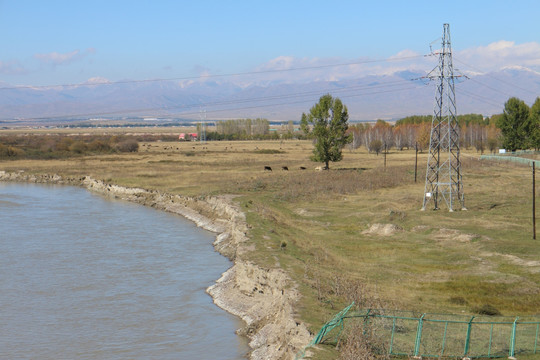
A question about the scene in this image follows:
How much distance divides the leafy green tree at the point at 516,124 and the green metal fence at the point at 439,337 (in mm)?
91082

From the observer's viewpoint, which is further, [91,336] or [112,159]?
[112,159]

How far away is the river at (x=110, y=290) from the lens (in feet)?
75.4

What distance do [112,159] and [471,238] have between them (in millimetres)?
76710

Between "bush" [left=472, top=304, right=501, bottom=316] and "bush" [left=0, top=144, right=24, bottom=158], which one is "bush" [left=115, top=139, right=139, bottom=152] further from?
"bush" [left=472, top=304, right=501, bottom=316]

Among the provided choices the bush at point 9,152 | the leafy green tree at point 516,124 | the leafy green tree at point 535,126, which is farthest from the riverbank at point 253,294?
the bush at point 9,152

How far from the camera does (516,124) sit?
10550 cm

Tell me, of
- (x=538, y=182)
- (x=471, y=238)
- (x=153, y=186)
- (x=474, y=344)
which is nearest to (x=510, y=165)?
(x=538, y=182)

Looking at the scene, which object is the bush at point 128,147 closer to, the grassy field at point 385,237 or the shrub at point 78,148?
the shrub at point 78,148

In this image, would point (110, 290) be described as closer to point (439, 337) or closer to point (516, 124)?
point (439, 337)

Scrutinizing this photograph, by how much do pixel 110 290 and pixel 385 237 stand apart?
17.3m

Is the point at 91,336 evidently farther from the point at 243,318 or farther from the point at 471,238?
the point at 471,238

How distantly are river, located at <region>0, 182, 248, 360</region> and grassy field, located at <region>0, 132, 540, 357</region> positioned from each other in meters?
3.49

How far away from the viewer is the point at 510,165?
8331 cm

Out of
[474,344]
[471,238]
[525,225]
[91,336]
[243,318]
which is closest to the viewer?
[474,344]
